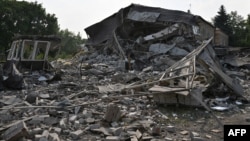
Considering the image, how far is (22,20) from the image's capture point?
34.6 m

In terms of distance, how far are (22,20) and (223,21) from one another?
28.5 meters

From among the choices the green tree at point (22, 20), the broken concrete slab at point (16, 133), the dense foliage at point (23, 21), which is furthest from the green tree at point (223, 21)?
the broken concrete slab at point (16, 133)

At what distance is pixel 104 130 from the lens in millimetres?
5172

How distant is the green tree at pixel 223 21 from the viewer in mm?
43938

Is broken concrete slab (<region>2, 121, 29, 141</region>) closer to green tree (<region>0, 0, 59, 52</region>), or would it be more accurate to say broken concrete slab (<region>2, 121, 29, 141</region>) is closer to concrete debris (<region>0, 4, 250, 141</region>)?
concrete debris (<region>0, 4, 250, 141</region>)

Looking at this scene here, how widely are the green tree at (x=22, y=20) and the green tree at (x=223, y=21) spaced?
23.8m

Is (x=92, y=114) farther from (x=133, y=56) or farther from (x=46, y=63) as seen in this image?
(x=133, y=56)

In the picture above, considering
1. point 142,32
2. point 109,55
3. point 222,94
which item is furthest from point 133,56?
point 222,94

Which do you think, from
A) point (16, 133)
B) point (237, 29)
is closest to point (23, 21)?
point (237, 29)

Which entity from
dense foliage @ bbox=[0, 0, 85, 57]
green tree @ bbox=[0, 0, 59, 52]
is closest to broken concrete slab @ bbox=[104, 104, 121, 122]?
dense foliage @ bbox=[0, 0, 85, 57]

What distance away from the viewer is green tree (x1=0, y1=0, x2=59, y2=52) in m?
32.5

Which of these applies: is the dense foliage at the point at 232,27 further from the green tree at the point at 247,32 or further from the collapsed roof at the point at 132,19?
the collapsed roof at the point at 132,19

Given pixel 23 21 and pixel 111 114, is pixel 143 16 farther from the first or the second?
pixel 23 21

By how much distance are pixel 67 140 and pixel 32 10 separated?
3444 centimetres
